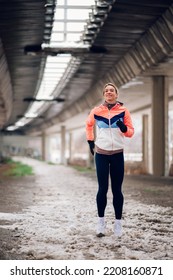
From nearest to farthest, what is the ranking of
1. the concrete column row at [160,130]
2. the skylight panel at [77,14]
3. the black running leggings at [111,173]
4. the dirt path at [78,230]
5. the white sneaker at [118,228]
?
the dirt path at [78,230]
the black running leggings at [111,173]
the white sneaker at [118,228]
the skylight panel at [77,14]
the concrete column row at [160,130]

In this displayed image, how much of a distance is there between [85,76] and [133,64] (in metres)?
7.92

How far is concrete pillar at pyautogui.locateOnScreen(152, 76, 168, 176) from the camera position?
97.8 ft

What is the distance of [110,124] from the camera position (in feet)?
25.3

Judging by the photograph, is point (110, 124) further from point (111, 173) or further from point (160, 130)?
point (160, 130)

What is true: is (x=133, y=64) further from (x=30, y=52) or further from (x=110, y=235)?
(x=110, y=235)

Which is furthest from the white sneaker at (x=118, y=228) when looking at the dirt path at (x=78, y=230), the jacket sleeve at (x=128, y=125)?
the jacket sleeve at (x=128, y=125)

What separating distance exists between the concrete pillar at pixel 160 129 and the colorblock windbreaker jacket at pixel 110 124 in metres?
22.3

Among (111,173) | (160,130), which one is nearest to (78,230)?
(111,173)

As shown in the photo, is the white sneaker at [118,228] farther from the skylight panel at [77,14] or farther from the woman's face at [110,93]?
the skylight panel at [77,14]

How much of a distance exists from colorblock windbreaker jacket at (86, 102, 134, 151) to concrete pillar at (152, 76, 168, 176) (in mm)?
22259

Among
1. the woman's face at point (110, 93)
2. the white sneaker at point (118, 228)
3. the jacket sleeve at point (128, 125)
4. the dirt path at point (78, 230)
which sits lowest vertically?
the dirt path at point (78, 230)

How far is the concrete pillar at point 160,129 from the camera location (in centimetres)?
2981

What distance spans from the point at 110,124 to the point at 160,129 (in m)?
22.7

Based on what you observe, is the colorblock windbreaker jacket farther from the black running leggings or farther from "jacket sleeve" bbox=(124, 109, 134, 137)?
the black running leggings
